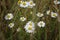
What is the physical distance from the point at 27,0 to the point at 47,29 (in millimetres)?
331

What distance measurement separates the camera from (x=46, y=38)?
1059 millimetres

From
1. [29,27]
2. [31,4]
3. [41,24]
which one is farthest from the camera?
[31,4]

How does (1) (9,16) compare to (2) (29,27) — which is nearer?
(2) (29,27)

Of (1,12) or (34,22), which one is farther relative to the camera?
(1,12)

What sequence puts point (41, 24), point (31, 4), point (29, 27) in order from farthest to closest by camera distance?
1. point (31, 4)
2. point (41, 24)
3. point (29, 27)

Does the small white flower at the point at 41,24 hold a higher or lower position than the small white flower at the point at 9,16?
lower

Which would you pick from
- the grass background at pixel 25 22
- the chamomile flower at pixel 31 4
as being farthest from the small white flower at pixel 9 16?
the chamomile flower at pixel 31 4

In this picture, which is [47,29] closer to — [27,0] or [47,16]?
[47,16]

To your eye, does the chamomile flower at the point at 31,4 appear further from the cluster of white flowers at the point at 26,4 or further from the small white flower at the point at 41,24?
the small white flower at the point at 41,24

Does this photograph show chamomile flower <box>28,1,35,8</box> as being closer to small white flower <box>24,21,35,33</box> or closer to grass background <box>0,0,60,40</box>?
grass background <box>0,0,60,40</box>

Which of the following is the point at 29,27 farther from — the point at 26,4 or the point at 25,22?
the point at 26,4

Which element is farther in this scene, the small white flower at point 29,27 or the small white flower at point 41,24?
the small white flower at point 41,24

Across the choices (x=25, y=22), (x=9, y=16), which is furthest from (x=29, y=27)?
(x=9, y=16)

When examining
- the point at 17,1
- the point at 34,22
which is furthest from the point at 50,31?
the point at 17,1
